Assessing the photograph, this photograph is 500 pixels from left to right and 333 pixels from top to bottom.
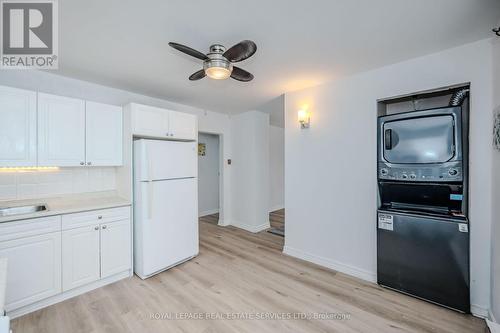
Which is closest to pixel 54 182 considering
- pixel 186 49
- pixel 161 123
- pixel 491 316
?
pixel 161 123

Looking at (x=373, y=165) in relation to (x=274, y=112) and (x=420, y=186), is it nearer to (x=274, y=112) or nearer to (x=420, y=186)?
(x=420, y=186)

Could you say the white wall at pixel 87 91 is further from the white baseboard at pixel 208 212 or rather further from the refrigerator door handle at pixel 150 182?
the white baseboard at pixel 208 212

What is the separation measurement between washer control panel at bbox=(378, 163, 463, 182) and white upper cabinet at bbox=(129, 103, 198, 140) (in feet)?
8.23

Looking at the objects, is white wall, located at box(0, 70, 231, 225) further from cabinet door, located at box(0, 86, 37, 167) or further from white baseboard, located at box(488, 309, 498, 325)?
white baseboard, located at box(488, 309, 498, 325)

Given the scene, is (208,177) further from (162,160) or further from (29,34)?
(29,34)

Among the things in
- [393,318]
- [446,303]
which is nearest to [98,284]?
[393,318]

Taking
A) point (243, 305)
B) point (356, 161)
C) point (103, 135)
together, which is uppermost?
point (103, 135)

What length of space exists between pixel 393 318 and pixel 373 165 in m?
1.47

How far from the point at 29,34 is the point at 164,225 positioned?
219cm

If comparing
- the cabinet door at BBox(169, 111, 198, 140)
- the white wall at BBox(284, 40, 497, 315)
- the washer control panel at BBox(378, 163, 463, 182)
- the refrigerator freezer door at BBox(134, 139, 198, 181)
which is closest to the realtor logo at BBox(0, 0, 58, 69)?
the refrigerator freezer door at BBox(134, 139, 198, 181)

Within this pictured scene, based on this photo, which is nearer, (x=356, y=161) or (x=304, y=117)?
(x=356, y=161)

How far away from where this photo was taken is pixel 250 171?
435cm

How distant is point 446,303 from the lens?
192 cm

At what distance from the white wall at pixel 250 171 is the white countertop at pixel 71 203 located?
7.54ft
